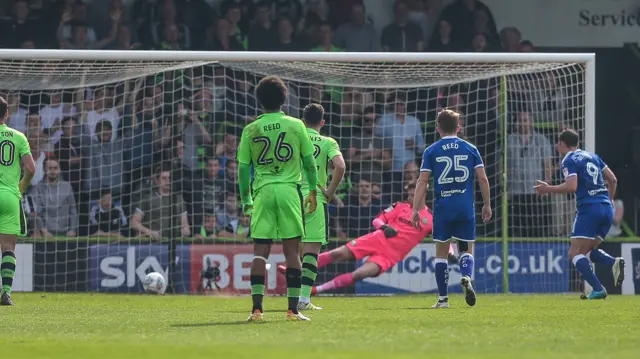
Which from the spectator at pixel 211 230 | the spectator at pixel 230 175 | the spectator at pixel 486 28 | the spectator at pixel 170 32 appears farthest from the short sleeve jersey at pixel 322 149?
the spectator at pixel 486 28

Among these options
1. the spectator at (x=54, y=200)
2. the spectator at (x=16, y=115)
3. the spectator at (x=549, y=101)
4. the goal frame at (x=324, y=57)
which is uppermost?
the goal frame at (x=324, y=57)

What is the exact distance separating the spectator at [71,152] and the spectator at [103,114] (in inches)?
9.1

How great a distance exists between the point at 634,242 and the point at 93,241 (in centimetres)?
776

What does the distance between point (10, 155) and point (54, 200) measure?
180 inches

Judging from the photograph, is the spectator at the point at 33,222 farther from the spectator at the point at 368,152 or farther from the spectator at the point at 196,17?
the spectator at the point at 368,152

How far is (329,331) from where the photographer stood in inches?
372

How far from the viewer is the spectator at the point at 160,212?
725 inches

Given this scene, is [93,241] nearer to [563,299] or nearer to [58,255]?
[58,255]

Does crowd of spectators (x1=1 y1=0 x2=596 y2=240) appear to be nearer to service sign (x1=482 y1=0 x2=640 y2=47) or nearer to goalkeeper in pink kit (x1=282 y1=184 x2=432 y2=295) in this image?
goalkeeper in pink kit (x1=282 y1=184 x2=432 y2=295)

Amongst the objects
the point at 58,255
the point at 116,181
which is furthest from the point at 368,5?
the point at 58,255

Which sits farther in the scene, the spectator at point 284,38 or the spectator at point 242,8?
the spectator at point 242,8

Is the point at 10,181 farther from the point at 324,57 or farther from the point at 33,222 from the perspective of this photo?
the point at 324,57

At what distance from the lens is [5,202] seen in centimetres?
1440

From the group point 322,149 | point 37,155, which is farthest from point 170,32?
point 322,149
